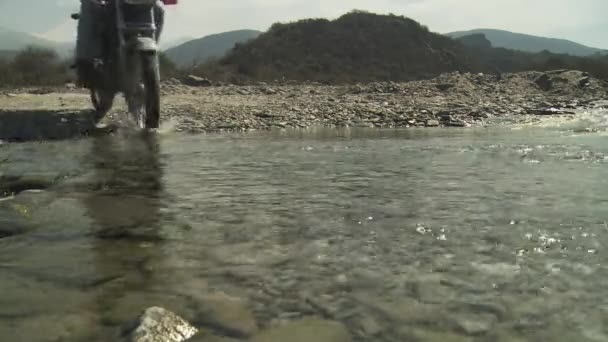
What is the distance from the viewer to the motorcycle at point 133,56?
807 centimetres

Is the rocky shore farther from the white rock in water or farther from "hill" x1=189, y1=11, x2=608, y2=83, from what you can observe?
the white rock in water

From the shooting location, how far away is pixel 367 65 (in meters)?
30.6

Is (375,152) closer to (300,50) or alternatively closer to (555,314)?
(555,314)

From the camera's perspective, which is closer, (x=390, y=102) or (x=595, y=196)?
(x=595, y=196)

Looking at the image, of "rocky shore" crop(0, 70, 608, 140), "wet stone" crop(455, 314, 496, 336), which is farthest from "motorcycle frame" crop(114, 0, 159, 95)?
"wet stone" crop(455, 314, 496, 336)

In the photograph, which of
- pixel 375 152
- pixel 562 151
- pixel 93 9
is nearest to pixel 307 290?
pixel 375 152

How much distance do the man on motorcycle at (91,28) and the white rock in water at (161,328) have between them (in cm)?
739

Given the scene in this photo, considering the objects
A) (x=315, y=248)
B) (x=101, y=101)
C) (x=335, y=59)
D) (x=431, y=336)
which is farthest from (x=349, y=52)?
(x=431, y=336)

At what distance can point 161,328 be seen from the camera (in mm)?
1884

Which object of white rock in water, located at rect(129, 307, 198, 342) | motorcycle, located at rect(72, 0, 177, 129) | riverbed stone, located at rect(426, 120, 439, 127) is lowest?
white rock in water, located at rect(129, 307, 198, 342)

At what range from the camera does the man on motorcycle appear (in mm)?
8469

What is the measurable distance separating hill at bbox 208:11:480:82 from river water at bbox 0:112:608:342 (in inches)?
743

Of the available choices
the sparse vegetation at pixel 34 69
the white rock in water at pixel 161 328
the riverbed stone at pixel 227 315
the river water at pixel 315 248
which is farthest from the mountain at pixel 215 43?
the white rock in water at pixel 161 328

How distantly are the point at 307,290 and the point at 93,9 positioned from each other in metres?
7.42
